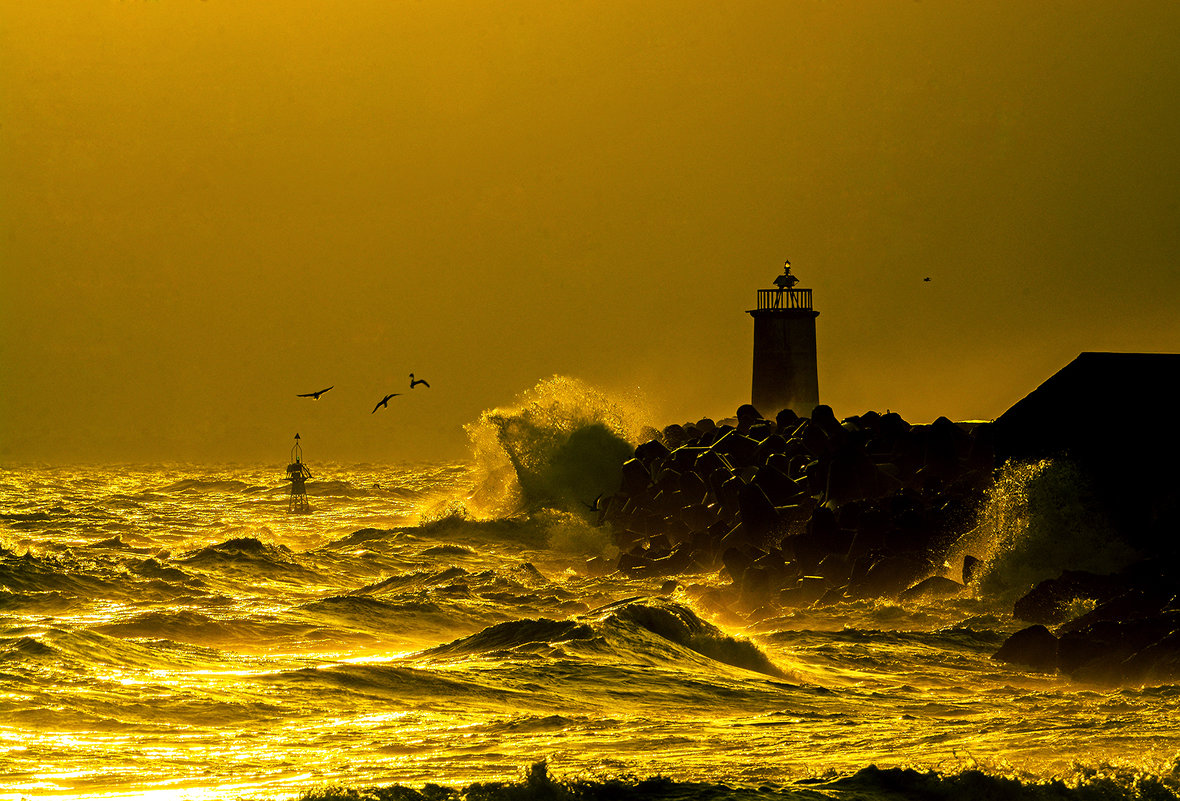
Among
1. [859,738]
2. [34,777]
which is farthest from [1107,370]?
[34,777]

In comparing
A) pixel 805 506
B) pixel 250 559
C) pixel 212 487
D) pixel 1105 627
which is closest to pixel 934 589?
pixel 1105 627

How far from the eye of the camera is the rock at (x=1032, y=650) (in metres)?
12.5

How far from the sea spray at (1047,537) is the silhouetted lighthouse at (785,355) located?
58.4 ft

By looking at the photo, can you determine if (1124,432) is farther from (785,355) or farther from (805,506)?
(785,355)

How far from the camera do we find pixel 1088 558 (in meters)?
16.7

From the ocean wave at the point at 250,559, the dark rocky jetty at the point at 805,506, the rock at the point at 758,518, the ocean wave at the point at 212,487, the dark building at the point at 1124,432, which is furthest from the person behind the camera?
the ocean wave at the point at 212,487

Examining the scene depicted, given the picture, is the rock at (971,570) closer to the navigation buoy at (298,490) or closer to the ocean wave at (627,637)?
the ocean wave at (627,637)

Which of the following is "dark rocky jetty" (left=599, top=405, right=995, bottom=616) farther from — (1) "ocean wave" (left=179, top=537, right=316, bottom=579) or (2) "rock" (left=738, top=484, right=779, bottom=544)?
(1) "ocean wave" (left=179, top=537, right=316, bottom=579)

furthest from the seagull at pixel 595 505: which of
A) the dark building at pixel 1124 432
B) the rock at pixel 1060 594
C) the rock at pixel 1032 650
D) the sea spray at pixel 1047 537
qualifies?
the rock at pixel 1032 650

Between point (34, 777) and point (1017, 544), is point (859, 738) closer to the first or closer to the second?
point (34, 777)

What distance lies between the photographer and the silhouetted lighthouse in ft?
116

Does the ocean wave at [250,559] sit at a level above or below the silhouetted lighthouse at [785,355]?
below

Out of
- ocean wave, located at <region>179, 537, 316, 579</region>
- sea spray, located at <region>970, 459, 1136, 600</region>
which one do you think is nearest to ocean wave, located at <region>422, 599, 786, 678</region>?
sea spray, located at <region>970, 459, 1136, 600</region>

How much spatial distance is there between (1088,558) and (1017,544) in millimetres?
855
